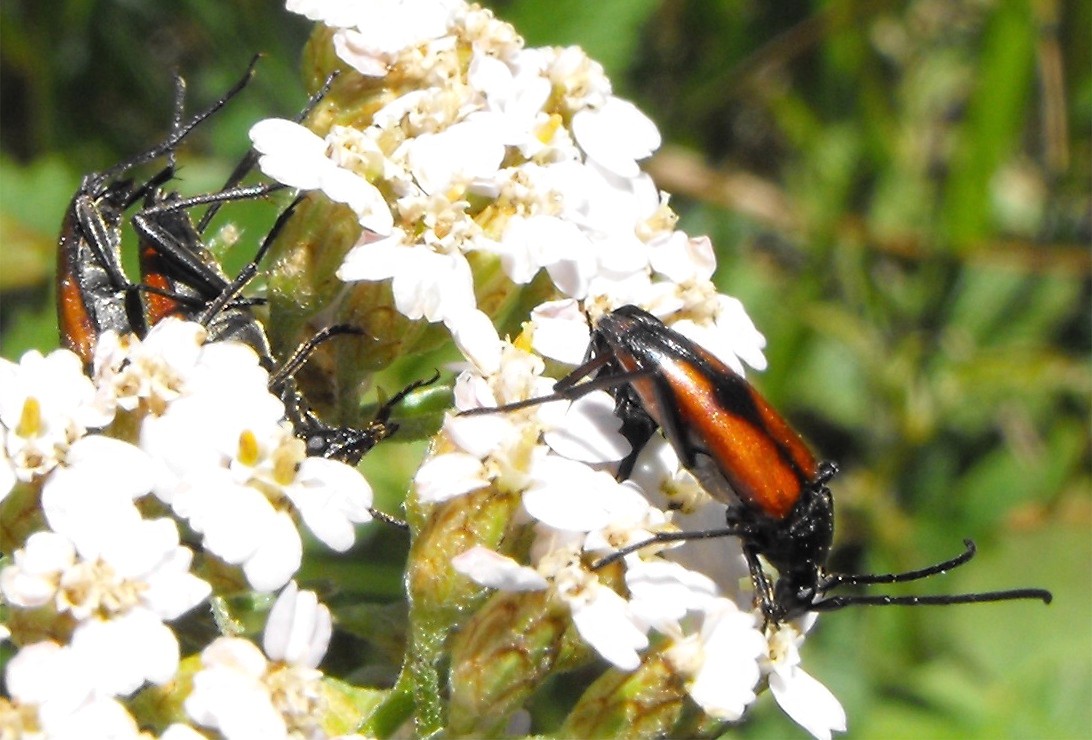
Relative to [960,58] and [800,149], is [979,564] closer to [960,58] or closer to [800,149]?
[800,149]

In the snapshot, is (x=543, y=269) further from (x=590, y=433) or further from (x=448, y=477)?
(x=448, y=477)

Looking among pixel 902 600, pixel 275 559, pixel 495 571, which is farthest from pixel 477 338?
pixel 902 600

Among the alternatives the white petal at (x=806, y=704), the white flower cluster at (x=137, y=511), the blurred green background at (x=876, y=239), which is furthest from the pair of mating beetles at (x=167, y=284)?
the blurred green background at (x=876, y=239)

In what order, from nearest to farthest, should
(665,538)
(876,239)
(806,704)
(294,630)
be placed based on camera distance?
(294,630)
(665,538)
(806,704)
(876,239)

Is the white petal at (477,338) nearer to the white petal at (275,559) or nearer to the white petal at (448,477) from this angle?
the white petal at (448,477)

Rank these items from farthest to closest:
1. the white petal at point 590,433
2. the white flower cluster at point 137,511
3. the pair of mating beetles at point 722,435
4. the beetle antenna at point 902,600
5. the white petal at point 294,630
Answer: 1. the beetle antenna at point 902,600
2. the pair of mating beetles at point 722,435
3. the white petal at point 590,433
4. the white petal at point 294,630
5. the white flower cluster at point 137,511

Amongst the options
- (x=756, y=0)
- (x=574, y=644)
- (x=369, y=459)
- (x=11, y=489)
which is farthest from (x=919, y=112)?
(x=11, y=489)
